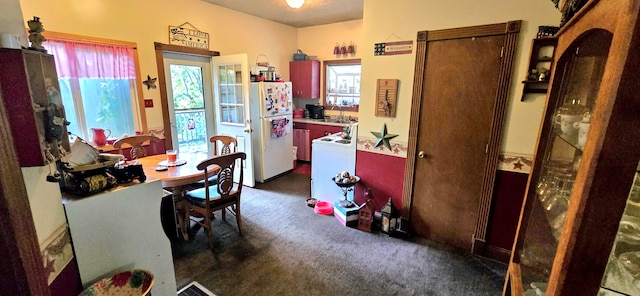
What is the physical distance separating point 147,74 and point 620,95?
3.83 m

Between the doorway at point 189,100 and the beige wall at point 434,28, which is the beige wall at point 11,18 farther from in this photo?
the doorway at point 189,100

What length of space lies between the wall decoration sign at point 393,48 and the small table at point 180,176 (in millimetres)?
1923

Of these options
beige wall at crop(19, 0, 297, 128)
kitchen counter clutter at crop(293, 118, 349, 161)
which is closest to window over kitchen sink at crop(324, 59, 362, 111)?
kitchen counter clutter at crop(293, 118, 349, 161)

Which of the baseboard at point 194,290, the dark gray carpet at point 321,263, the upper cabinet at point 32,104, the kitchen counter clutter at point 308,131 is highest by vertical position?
the upper cabinet at point 32,104

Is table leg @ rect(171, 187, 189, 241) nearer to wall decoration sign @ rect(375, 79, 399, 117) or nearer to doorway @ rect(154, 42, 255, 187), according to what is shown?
doorway @ rect(154, 42, 255, 187)

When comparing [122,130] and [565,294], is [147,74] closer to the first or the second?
[122,130]

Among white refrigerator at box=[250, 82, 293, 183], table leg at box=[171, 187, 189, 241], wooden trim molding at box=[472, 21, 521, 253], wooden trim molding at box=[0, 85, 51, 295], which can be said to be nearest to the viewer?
wooden trim molding at box=[0, 85, 51, 295]

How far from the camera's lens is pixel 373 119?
9.20 ft

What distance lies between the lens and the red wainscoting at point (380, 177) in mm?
2771

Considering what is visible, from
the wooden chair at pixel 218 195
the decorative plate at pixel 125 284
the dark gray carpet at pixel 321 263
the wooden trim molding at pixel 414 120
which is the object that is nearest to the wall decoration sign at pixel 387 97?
the wooden trim molding at pixel 414 120

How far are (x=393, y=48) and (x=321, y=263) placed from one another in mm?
2054

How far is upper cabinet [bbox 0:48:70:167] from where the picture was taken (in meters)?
0.80

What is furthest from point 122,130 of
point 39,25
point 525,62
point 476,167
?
point 525,62

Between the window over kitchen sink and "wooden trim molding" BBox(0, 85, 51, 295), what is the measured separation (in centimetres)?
479
